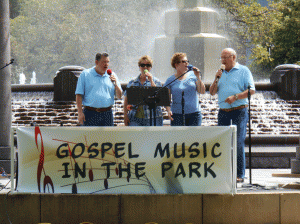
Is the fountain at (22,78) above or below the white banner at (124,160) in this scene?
above

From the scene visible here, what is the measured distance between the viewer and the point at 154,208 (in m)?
7.03

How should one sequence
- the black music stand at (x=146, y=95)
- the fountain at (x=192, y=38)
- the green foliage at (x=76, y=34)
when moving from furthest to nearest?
the green foliage at (x=76, y=34), the fountain at (x=192, y=38), the black music stand at (x=146, y=95)

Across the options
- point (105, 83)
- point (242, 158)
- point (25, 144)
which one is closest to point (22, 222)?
point (25, 144)

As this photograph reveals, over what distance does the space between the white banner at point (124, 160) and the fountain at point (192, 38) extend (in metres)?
14.5

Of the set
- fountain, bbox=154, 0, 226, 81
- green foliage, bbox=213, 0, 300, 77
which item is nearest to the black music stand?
fountain, bbox=154, 0, 226, 81

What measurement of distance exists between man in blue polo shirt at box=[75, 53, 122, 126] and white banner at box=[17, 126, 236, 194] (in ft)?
5.52

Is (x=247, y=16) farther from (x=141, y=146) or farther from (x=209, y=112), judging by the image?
(x=141, y=146)

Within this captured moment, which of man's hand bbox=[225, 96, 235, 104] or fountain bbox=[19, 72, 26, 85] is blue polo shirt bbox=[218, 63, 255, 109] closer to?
man's hand bbox=[225, 96, 235, 104]

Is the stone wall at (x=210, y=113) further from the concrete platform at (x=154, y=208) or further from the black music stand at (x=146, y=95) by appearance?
the concrete platform at (x=154, y=208)

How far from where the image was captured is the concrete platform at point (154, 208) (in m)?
7.02

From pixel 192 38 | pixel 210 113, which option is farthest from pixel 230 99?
pixel 192 38

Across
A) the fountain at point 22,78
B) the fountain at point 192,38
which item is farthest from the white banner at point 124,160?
the fountain at point 22,78

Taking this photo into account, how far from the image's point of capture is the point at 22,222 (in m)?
7.14

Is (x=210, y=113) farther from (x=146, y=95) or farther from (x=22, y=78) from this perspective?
(x=22, y=78)
